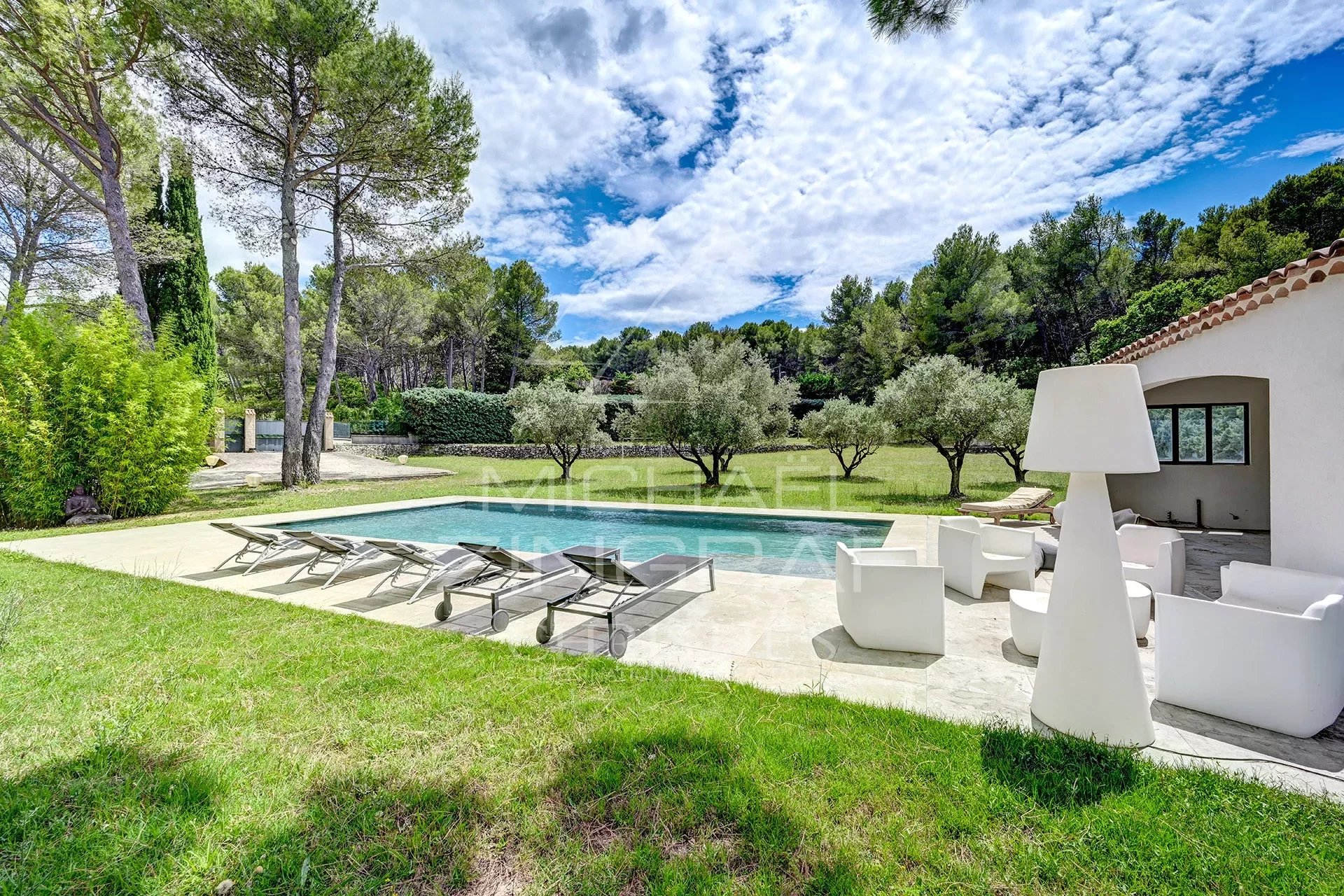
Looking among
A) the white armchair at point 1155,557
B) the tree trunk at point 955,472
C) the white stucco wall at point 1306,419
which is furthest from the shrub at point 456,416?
the white stucco wall at point 1306,419

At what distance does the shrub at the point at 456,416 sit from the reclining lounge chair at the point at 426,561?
21663 mm

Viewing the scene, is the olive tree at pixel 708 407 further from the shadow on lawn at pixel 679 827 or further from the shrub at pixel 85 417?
the shadow on lawn at pixel 679 827

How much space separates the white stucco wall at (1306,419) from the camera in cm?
397

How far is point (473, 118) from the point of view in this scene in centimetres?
1499

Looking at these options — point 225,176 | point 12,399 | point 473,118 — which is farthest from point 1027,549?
point 225,176

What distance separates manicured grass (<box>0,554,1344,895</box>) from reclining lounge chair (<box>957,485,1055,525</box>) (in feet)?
25.1

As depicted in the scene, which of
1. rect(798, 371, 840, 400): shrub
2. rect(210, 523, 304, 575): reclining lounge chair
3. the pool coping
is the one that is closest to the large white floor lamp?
the pool coping

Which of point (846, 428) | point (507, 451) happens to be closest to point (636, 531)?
point (846, 428)

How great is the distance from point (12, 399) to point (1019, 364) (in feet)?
135

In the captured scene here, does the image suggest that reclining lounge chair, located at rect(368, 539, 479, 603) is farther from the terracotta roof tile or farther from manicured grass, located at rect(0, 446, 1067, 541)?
manicured grass, located at rect(0, 446, 1067, 541)

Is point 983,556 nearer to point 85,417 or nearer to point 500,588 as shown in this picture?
point 500,588

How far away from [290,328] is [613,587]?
13.9 metres

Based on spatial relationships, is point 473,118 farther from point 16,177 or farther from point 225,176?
point 16,177

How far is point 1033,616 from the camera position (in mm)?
3771
